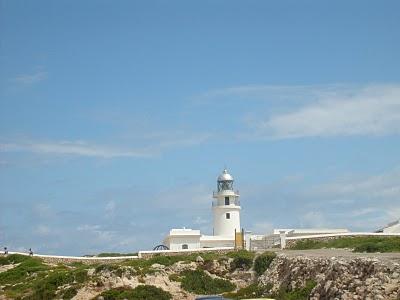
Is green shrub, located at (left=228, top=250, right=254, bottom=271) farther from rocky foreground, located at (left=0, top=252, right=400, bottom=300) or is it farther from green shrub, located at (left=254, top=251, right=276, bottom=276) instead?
green shrub, located at (left=254, top=251, right=276, bottom=276)

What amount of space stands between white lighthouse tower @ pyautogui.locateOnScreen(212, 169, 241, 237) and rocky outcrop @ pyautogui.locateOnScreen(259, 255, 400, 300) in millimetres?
21422

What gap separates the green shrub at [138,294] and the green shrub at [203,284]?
7.17 feet

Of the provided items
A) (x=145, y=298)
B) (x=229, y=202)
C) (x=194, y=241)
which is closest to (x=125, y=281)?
(x=145, y=298)

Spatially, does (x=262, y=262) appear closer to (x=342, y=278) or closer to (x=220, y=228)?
(x=342, y=278)

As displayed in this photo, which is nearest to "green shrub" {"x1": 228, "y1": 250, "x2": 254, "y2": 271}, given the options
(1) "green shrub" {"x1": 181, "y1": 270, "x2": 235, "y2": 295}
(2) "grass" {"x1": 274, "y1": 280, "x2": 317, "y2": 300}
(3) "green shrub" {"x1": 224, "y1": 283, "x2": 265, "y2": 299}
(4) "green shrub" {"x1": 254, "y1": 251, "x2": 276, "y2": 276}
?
(4) "green shrub" {"x1": 254, "y1": 251, "x2": 276, "y2": 276}

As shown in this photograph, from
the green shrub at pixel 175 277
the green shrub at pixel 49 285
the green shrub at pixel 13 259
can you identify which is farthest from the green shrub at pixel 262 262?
the green shrub at pixel 13 259

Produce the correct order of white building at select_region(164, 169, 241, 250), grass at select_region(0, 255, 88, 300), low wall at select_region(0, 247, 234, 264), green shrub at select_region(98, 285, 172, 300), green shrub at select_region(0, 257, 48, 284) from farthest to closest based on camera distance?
white building at select_region(164, 169, 241, 250), low wall at select_region(0, 247, 234, 264), green shrub at select_region(0, 257, 48, 284), grass at select_region(0, 255, 88, 300), green shrub at select_region(98, 285, 172, 300)

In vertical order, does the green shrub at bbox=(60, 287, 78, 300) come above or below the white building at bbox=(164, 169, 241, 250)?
below

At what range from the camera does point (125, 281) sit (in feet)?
115

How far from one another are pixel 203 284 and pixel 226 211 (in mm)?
18523

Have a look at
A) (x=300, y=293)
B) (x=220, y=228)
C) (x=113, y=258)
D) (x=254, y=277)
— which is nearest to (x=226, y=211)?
(x=220, y=228)

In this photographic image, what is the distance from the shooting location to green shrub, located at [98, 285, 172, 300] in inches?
1275

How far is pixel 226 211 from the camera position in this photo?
178ft

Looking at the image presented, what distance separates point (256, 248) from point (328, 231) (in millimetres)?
7565
